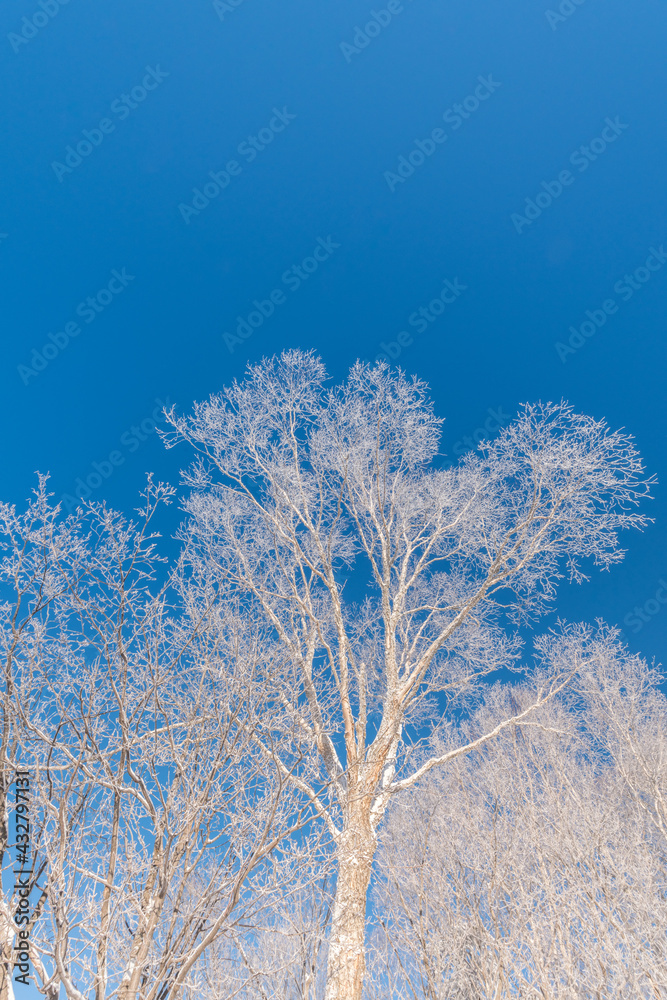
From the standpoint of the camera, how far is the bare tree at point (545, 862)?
8.37m

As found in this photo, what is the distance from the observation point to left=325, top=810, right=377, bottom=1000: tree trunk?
567 centimetres

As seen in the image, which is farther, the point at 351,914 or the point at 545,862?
the point at 545,862

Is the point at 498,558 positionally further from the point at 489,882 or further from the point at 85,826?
the point at 85,826

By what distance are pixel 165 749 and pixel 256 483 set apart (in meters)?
7.02

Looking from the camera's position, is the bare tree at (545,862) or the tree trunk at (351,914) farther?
the bare tree at (545,862)

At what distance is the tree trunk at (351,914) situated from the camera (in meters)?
5.67

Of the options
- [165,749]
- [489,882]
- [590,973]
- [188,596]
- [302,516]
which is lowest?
[590,973]

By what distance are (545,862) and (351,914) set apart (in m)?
6.71

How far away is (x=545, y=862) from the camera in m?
10.6

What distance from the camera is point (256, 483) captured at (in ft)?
31.9

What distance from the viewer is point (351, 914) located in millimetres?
6023

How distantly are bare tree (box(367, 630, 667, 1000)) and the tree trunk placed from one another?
1.87m

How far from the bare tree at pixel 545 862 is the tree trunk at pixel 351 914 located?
73.8 inches

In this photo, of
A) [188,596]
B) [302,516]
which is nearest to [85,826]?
[188,596]
